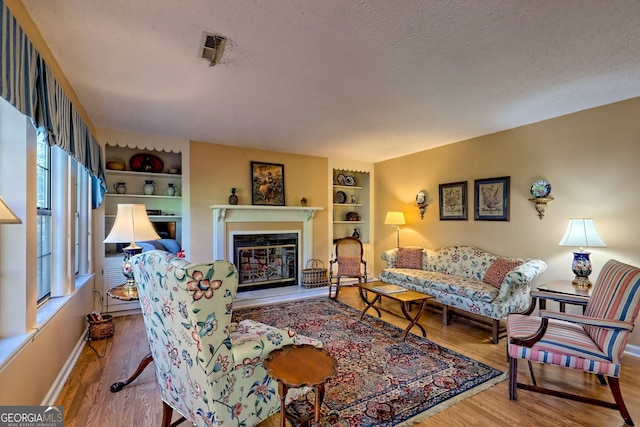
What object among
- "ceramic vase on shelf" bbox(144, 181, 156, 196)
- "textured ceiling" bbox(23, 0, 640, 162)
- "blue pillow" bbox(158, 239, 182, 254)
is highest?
"textured ceiling" bbox(23, 0, 640, 162)

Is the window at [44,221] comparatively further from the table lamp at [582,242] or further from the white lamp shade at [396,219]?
the table lamp at [582,242]

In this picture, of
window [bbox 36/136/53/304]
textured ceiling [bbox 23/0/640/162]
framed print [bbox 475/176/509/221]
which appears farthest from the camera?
framed print [bbox 475/176/509/221]

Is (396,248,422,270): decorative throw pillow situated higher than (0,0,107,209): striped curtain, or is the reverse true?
(0,0,107,209): striped curtain

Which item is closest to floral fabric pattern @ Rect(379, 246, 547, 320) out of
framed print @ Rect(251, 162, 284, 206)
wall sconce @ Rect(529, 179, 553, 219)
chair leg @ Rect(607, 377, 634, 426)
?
wall sconce @ Rect(529, 179, 553, 219)

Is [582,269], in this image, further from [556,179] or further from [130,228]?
[130,228]

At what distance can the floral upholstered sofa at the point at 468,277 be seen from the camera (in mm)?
3221

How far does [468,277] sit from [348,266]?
6.19 feet

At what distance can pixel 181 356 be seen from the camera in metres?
1.46

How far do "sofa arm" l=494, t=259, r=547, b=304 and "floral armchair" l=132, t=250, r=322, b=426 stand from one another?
8.28 feet

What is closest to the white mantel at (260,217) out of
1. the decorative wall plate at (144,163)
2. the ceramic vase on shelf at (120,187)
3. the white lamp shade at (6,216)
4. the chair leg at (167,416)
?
the decorative wall plate at (144,163)

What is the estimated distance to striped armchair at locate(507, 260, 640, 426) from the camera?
1.93 m

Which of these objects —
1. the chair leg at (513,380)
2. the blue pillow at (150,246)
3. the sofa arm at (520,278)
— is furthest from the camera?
the blue pillow at (150,246)

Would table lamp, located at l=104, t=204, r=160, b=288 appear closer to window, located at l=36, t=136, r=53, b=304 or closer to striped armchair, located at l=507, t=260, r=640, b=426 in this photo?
window, located at l=36, t=136, r=53, b=304

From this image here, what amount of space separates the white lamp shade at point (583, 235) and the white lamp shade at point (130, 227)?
4.09 metres
